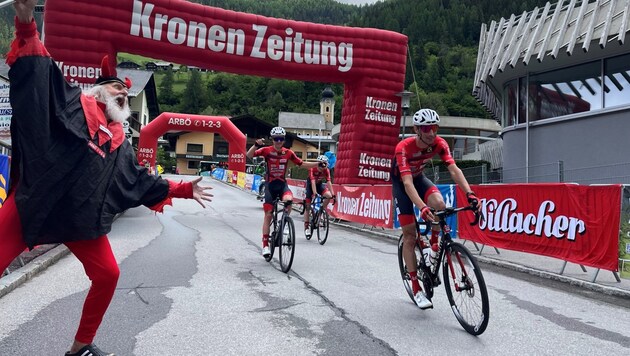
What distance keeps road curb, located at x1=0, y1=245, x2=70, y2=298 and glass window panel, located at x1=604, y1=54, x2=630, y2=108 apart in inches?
589

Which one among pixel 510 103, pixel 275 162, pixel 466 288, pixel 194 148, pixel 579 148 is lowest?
pixel 466 288

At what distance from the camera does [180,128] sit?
3597 cm

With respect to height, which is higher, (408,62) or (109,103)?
(408,62)

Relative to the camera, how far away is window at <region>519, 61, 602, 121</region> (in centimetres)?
1600

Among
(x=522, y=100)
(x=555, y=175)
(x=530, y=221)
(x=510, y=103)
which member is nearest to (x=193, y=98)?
(x=510, y=103)

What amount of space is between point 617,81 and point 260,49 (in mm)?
11364

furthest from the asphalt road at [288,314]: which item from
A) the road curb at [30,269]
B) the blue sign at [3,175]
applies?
the blue sign at [3,175]

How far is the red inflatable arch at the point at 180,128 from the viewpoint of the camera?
34000 mm

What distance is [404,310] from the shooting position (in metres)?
5.38

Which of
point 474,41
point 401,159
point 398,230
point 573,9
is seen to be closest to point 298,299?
point 401,159

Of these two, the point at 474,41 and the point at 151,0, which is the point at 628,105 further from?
the point at 474,41

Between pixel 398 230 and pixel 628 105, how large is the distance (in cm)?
745

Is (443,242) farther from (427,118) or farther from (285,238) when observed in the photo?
(285,238)

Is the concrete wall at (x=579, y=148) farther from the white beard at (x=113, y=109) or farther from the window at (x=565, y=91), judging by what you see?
the white beard at (x=113, y=109)
